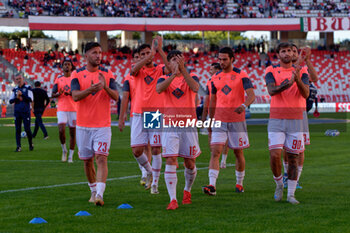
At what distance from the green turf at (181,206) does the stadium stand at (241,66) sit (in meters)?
38.9

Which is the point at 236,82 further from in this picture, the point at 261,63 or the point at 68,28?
the point at 261,63

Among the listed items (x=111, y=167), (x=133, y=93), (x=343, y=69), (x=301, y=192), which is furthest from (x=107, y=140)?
Answer: (x=343, y=69)

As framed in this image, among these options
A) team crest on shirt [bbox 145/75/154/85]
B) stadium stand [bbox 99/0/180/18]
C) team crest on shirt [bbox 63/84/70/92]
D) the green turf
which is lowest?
the green turf

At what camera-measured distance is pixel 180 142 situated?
9.47 m

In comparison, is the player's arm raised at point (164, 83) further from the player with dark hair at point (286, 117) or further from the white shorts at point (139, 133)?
the white shorts at point (139, 133)

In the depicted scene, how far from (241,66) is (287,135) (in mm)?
52169

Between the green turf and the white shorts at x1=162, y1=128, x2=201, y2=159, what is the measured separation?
2.41 feet

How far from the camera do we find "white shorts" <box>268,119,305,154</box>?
966 centimetres

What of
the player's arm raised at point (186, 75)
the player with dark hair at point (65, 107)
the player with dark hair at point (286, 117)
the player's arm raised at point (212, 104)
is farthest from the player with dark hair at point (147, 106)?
the player with dark hair at point (65, 107)

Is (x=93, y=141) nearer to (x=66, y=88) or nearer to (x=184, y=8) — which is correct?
(x=66, y=88)

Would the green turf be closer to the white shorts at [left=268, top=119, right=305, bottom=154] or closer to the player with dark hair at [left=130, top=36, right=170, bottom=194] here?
the player with dark hair at [left=130, top=36, right=170, bottom=194]

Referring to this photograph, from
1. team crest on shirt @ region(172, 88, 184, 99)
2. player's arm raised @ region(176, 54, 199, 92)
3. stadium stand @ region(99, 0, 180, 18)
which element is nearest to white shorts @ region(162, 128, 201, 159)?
team crest on shirt @ region(172, 88, 184, 99)

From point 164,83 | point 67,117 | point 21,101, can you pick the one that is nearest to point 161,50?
point 164,83

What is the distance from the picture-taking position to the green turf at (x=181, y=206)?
7789 millimetres
